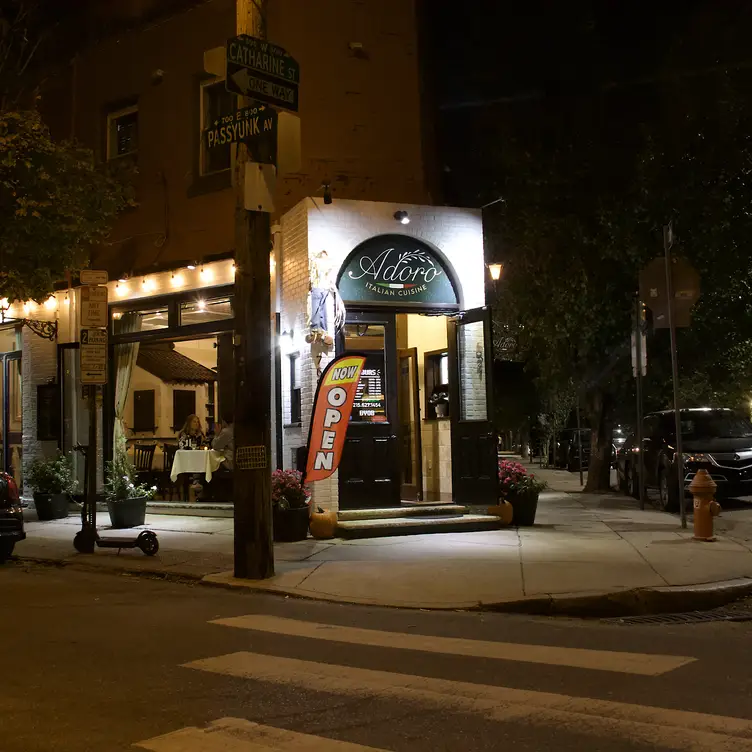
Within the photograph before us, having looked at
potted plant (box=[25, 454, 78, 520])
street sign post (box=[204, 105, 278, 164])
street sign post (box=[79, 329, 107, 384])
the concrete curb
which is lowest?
the concrete curb

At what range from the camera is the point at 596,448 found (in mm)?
20031

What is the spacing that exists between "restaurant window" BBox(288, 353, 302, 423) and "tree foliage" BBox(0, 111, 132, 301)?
4.49 m

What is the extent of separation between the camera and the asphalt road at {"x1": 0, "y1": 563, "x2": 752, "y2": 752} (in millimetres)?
4230

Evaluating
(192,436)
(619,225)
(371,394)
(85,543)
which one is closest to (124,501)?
(85,543)

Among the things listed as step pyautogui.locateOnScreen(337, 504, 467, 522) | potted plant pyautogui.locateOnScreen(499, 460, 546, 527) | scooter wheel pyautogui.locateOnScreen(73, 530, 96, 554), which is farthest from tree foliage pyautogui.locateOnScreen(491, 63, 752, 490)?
scooter wheel pyautogui.locateOnScreen(73, 530, 96, 554)

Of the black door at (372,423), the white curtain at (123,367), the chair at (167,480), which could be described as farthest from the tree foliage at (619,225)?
the white curtain at (123,367)

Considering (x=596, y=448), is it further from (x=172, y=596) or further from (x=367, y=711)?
(x=367, y=711)

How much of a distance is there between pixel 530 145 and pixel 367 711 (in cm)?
1506

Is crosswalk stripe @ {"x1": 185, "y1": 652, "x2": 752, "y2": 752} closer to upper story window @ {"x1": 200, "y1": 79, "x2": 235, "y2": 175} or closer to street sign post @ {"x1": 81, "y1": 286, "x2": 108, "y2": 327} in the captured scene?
street sign post @ {"x1": 81, "y1": 286, "x2": 108, "y2": 327}

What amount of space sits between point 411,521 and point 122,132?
9.76 meters

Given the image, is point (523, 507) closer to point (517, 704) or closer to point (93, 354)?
point (93, 354)

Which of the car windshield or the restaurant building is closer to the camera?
the restaurant building

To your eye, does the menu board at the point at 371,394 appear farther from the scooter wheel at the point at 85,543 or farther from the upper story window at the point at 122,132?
the upper story window at the point at 122,132

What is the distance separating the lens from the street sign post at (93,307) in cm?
1132
